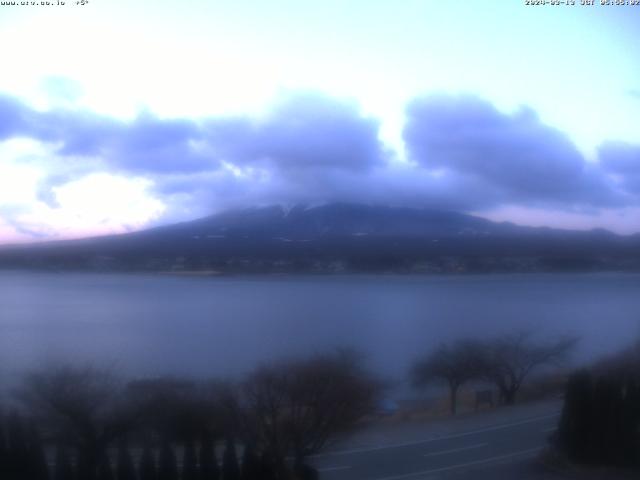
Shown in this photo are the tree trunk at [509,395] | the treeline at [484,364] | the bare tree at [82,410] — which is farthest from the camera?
the treeline at [484,364]

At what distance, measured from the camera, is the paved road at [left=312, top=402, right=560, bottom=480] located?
7906mm

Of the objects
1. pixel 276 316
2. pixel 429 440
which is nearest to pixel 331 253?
pixel 276 316

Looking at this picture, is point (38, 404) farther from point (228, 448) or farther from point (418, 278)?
point (418, 278)

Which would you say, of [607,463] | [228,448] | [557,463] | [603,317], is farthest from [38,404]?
[603,317]

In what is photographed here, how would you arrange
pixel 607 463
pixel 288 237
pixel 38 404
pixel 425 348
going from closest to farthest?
1. pixel 38 404
2. pixel 607 463
3. pixel 425 348
4. pixel 288 237

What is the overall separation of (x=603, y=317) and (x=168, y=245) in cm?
1246

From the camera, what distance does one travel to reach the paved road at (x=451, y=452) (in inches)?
311

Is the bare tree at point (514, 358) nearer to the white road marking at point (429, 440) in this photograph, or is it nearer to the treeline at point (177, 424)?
the white road marking at point (429, 440)

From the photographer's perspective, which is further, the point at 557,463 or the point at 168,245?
the point at 168,245

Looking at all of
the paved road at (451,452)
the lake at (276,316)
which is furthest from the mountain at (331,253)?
the paved road at (451,452)

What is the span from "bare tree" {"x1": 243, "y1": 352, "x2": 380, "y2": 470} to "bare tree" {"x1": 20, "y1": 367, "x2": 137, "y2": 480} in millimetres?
1450

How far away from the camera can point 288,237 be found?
2177 cm

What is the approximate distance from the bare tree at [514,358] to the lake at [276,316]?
0.74 meters

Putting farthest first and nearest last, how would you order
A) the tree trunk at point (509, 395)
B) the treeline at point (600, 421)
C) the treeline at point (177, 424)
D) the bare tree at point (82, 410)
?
the tree trunk at point (509, 395)
the treeline at point (600, 421)
the bare tree at point (82, 410)
the treeline at point (177, 424)
